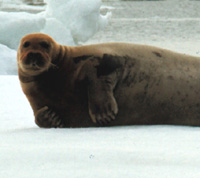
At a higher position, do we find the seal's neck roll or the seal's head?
the seal's head

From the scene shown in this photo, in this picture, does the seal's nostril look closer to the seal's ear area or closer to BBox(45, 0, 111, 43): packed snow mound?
the seal's ear area

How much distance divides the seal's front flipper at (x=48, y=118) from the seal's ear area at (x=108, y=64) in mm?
367

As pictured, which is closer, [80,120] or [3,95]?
[80,120]

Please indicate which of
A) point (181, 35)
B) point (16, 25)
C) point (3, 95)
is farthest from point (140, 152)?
point (181, 35)

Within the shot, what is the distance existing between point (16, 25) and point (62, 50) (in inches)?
306

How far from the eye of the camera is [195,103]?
260 centimetres

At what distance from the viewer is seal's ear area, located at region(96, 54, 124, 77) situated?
2.46 meters

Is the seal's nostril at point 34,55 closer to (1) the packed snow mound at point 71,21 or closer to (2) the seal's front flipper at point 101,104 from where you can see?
(2) the seal's front flipper at point 101,104

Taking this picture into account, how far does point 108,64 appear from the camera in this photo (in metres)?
2.49

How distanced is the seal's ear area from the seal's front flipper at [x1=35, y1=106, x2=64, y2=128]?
14.5 inches

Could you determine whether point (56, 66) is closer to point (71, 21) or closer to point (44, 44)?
point (44, 44)

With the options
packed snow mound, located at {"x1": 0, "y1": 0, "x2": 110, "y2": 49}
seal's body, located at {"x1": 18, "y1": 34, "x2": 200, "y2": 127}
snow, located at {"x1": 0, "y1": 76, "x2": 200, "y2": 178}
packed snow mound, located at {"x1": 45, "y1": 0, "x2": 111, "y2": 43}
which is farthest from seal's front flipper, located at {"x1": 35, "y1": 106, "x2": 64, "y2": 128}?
packed snow mound, located at {"x1": 45, "y1": 0, "x2": 111, "y2": 43}

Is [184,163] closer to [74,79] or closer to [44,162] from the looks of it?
[44,162]

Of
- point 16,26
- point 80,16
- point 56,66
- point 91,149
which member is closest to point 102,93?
point 56,66
